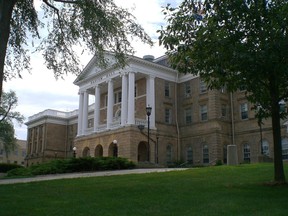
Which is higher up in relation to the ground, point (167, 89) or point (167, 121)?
point (167, 89)

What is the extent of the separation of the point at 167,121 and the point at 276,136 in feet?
115

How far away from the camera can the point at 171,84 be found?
4962cm

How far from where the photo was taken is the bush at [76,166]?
25.2 metres

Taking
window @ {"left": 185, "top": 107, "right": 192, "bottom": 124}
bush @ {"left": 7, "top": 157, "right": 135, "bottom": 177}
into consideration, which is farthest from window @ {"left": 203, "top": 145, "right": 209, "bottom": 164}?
bush @ {"left": 7, "top": 157, "right": 135, "bottom": 177}

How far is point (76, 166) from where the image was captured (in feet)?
85.9

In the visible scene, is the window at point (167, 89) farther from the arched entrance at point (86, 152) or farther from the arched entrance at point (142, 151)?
the arched entrance at point (86, 152)

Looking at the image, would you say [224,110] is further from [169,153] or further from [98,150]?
[98,150]

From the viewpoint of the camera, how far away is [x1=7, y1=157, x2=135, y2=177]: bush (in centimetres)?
2516

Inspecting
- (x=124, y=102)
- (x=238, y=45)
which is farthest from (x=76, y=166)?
(x=124, y=102)

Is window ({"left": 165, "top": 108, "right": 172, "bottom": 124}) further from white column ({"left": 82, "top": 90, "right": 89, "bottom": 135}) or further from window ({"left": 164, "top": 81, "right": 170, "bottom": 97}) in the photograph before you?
white column ({"left": 82, "top": 90, "right": 89, "bottom": 135})

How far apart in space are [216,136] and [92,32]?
31010 mm

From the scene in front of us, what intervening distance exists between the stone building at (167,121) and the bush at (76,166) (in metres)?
14.2

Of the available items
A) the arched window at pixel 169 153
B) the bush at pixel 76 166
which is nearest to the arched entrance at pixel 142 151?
the arched window at pixel 169 153

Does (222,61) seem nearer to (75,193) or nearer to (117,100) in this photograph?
(75,193)
